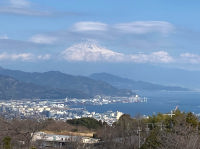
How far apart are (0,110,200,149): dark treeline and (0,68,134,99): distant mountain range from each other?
59.8 meters

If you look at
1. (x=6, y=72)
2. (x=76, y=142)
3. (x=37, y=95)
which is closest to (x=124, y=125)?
(x=76, y=142)

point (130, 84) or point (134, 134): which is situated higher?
point (130, 84)

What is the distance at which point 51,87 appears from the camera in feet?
346

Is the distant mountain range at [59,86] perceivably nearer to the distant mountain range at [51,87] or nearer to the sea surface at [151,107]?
the distant mountain range at [51,87]

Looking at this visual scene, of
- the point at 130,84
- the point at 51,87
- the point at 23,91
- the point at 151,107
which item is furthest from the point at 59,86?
the point at 130,84

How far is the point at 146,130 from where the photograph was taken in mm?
25938

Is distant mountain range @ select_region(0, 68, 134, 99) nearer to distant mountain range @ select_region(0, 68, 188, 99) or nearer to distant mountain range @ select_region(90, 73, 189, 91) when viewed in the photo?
distant mountain range @ select_region(0, 68, 188, 99)

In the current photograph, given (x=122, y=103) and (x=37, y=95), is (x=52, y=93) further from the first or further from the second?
(x=122, y=103)

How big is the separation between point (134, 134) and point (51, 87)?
260ft

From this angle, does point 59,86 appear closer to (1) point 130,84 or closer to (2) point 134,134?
(1) point 130,84

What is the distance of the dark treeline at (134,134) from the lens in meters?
19.0

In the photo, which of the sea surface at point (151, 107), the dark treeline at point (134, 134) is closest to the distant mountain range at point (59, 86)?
the sea surface at point (151, 107)

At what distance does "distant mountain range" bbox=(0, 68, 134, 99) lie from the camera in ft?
304

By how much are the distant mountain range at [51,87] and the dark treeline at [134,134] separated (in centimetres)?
5979
